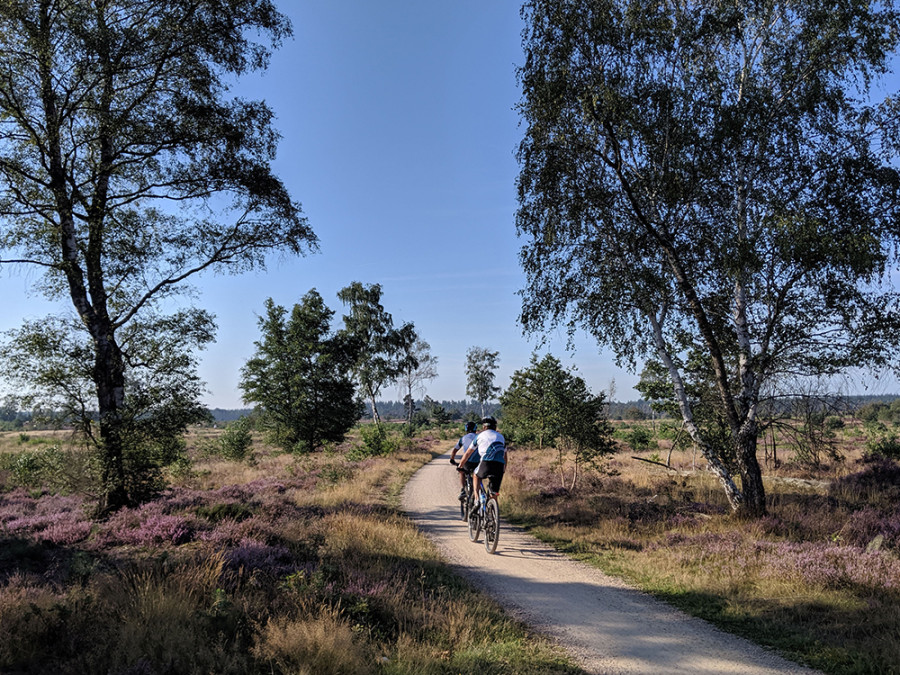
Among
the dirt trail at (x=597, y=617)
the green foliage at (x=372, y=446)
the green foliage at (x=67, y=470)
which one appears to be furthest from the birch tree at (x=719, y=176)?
the green foliage at (x=372, y=446)

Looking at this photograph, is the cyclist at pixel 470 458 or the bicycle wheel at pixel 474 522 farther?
the cyclist at pixel 470 458

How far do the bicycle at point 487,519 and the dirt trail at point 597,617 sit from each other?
9.3 inches

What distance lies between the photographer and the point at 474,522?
10641mm

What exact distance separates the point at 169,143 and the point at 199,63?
7.70ft

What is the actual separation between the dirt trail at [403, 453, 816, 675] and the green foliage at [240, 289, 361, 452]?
82.5 feet

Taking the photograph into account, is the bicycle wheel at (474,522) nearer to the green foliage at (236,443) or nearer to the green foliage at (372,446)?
the green foliage at (372,446)

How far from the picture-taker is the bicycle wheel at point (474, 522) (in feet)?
33.7

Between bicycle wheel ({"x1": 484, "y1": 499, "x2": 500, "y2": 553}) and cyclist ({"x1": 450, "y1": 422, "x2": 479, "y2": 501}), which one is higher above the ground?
cyclist ({"x1": 450, "y1": 422, "x2": 479, "y2": 501})

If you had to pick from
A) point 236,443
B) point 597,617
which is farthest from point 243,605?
point 236,443

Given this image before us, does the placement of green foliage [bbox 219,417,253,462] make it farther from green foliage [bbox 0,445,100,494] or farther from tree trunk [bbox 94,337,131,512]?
tree trunk [bbox 94,337,131,512]

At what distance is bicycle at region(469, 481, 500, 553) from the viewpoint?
9336 millimetres

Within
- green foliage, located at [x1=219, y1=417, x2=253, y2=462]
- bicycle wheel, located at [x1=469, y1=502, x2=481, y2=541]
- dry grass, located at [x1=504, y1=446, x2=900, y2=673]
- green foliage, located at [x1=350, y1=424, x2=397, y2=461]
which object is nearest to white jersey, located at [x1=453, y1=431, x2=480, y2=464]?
bicycle wheel, located at [x1=469, y1=502, x2=481, y2=541]

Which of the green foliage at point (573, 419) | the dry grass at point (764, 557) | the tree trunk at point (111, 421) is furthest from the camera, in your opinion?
the green foliage at point (573, 419)

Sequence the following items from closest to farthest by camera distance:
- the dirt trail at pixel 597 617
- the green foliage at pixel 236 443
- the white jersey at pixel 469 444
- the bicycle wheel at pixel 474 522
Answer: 1. the dirt trail at pixel 597 617
2. the bicycle wheel at pixel 474 522
3. the white jersey at pixel 469 444
4. the green foliage at pixel 236 443
